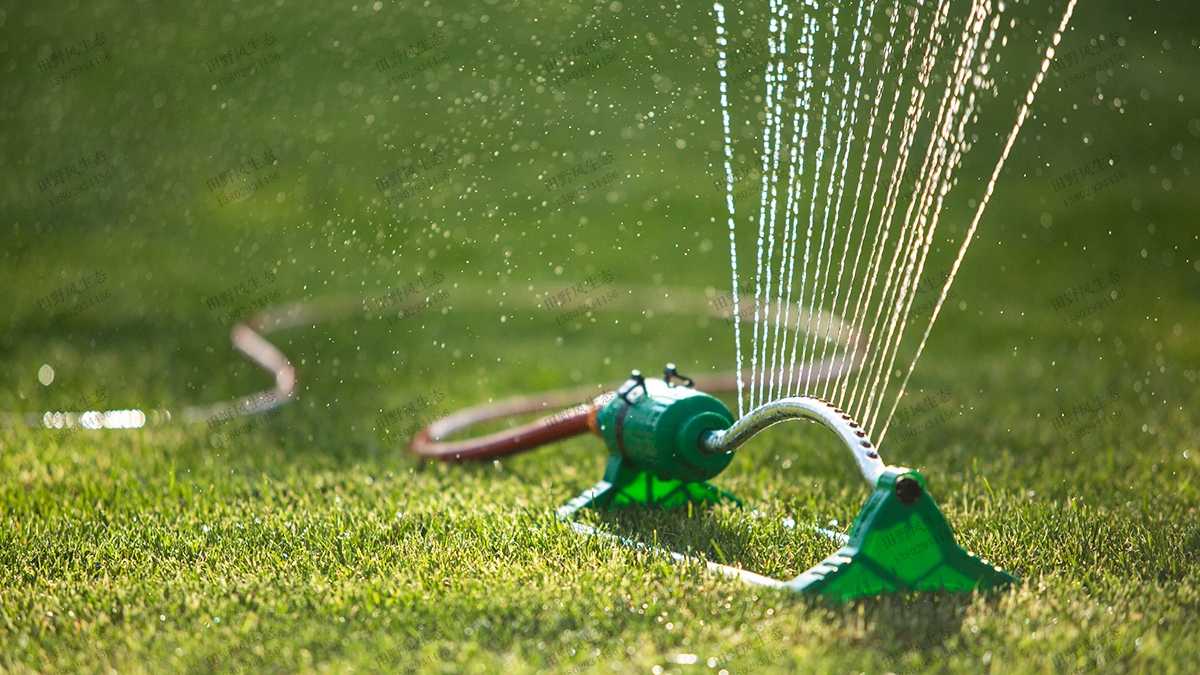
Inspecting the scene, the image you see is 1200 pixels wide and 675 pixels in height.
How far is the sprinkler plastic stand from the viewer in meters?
2.31

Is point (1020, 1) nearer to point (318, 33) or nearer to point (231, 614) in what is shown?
point (318, 33)

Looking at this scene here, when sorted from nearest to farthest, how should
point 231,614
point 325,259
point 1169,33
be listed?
point 231,614 < point 325,259 < point 1169,33

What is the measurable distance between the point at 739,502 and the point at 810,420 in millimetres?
663

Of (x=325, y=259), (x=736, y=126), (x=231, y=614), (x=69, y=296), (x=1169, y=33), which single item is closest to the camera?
(x=231, y=614)

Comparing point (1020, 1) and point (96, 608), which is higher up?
point (1020, 1)

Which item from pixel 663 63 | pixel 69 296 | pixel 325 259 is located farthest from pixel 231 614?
pixel 663 63

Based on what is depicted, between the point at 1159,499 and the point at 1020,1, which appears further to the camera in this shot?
the point at 1020,1

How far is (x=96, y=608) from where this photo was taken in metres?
2.38

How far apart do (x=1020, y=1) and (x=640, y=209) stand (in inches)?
175

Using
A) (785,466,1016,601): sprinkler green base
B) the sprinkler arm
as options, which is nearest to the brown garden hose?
the sprinkler arm

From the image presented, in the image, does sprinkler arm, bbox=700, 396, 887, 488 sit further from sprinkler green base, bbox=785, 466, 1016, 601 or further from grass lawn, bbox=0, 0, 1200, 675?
grass lawn, bbox=0, 0, 1200, 675

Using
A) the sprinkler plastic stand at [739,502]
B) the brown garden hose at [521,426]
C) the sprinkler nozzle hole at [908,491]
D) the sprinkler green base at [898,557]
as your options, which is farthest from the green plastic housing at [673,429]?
the sprinkler nozzle hole at [908,491]

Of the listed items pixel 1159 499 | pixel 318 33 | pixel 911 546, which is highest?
pixel 318 33

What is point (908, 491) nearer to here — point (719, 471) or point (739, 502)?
point (719, 471)
